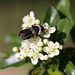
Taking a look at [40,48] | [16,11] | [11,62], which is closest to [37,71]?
[11,62]

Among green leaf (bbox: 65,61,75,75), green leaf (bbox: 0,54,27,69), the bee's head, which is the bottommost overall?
green leaf (bbox: 65,61,75,75)

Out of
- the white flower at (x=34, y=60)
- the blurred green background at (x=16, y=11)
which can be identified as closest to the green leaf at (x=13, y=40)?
the white flower at (x=34, y=60)

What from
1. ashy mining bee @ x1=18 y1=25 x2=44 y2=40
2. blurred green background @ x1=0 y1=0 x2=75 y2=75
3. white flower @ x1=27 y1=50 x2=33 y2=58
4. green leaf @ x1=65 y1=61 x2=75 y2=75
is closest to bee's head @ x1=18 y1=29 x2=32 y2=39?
ashy mining bee @ x1=18 y1=25 x2=44 y2=40

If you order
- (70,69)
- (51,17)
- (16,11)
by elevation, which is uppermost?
(16,11)

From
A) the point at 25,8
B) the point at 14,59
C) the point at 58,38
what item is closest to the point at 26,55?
the point at 14,59

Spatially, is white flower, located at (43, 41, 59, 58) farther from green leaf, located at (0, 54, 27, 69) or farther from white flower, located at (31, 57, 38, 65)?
green leaf, located at (0, 54, 27, 69)

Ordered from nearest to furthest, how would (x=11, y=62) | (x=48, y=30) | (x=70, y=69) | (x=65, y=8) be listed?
(x=70, y=69)
(x=48, y=30)
(x=11, y=62)
(x=65, y=8)

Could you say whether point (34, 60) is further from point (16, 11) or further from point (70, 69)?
point (16, 11)

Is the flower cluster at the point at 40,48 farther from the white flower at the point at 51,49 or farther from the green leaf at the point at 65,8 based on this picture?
the green leaf at the point at 65,8

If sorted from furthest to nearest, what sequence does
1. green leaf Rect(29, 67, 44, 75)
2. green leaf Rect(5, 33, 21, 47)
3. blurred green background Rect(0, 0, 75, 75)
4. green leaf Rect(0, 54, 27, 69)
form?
blurred green background Rect(0, 0, 75, 75)
green leaf Rect(5, 33, 21, 47)
green leaf Rect(29, 67, 44, 75)
green leaf Rect(0, 54, 27, 69)
